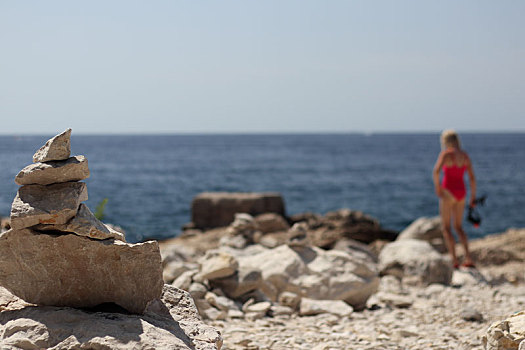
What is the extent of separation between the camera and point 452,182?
9617mm

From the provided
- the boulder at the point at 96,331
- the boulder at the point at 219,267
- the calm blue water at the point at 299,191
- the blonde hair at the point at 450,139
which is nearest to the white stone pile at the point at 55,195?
the boulder at the point at 96,331

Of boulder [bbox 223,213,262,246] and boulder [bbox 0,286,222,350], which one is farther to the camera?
boulder [bbox 223,213,262,246]

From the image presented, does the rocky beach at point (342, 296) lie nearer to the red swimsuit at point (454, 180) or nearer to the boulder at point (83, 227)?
the red swimsuit at point (454, 180)

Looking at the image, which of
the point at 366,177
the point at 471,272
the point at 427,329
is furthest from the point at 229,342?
the point at 366,177

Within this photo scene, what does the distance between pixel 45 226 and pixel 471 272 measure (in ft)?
24.8

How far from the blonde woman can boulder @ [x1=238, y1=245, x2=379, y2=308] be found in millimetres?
3040

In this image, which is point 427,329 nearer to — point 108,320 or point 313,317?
point 313,317

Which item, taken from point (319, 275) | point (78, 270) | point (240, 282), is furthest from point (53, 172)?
point (319, 275)

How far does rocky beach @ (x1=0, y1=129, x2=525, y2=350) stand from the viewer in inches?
134

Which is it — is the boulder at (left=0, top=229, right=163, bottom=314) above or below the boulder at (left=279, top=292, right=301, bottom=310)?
above

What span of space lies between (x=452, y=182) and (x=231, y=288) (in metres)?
4.84

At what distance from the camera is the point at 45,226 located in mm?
3484

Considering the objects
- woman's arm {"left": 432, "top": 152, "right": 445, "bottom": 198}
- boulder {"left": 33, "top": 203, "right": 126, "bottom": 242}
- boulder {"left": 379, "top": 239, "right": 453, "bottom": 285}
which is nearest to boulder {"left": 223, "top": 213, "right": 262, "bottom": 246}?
boulder {"left": 379, "top": 239, "right": 453, "bottom": 285}

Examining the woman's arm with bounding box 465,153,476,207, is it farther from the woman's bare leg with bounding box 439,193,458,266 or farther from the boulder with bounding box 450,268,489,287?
the boulder with bounding box 450,268,489,287
